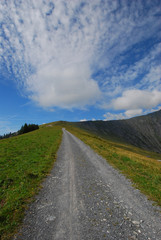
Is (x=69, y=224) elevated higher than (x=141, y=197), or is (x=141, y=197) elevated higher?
(x=69, y=224)

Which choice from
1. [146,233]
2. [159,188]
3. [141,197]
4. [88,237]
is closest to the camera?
[88,237]

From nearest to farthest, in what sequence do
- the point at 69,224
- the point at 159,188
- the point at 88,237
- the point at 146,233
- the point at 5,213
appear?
the point at 88,237 < the point at 146,233 < the point at 69,224 < the point at 5,213 < the point at 159,188

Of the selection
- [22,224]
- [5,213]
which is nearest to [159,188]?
[22,224]

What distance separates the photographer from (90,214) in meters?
6.33

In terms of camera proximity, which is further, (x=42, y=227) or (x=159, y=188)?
(x=159, y=188)

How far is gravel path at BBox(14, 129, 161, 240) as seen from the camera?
511cm

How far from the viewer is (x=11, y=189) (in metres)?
8.59

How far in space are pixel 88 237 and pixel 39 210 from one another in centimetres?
311

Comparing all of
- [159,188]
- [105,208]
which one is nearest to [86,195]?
[105,208]

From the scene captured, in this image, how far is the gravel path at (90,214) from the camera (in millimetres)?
5109

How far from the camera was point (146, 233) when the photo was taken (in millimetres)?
5234

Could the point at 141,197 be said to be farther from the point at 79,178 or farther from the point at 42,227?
the point at 42,227

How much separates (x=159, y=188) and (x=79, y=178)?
6610mm

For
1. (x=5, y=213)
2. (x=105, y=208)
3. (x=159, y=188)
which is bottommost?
(x=159, y=188)
